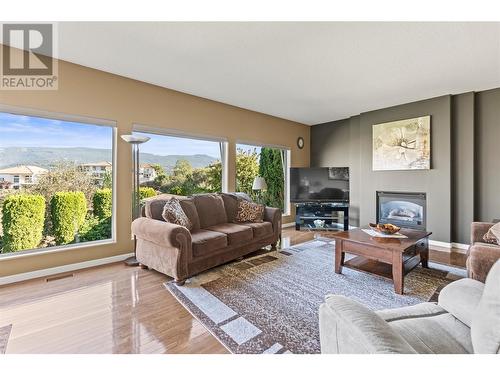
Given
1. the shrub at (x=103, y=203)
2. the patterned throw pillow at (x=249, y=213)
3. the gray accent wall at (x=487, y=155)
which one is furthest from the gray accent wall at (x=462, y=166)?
the shrub at (x=103, y=203)

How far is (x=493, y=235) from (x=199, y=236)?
3038 millimetres

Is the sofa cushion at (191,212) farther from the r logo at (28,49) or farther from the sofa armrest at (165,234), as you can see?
the r logo at (28,49)

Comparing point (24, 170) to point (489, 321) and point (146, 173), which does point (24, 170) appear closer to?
point (146, 173)

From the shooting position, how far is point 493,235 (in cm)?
239

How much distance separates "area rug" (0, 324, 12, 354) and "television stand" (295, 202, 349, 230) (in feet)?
14.5

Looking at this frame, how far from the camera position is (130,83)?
336 centimetres

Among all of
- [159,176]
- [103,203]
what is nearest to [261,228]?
[159,176]

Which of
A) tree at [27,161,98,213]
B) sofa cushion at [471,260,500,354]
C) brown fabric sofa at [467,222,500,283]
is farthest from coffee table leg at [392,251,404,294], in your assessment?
tree at [27,161,98,213]

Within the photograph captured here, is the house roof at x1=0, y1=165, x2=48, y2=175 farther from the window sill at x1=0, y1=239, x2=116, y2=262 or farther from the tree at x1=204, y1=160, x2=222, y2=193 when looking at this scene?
the tree at x1=204, y1=160, x2=222, y2=193

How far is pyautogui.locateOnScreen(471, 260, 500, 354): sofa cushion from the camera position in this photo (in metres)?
0.81

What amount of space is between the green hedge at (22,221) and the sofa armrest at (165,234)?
1202mm

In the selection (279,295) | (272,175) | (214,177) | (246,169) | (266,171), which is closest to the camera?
(279,295)

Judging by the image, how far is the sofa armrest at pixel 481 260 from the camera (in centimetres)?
198
